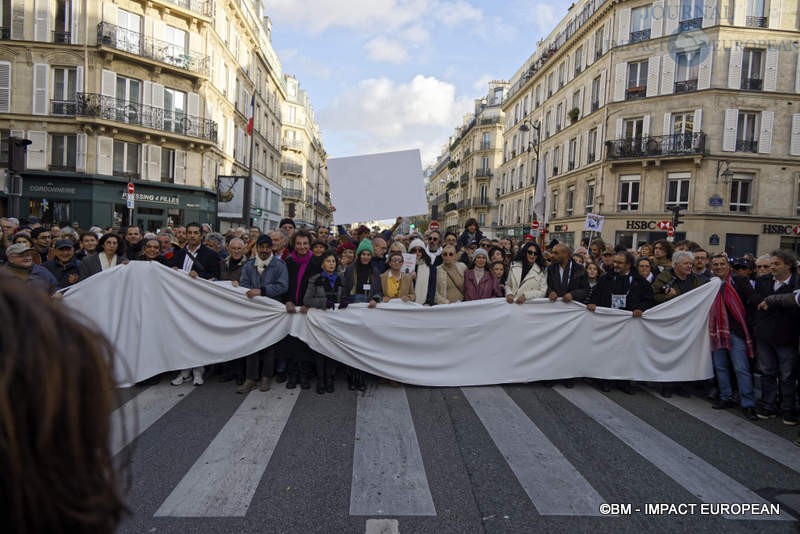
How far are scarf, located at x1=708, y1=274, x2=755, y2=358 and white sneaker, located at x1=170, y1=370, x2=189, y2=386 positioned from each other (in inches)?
289

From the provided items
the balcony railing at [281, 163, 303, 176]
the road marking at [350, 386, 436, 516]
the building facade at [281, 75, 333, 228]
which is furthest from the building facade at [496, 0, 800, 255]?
the balcony railing at [281, 163, 303, 176]

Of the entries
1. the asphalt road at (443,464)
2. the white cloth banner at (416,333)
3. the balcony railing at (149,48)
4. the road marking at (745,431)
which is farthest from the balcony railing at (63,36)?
the road marking at (745,431)

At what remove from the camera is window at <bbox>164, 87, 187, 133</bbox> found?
27625 millimetres

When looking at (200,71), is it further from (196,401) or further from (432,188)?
(432,188)

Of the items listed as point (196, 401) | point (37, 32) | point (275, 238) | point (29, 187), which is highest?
point (37, 32)

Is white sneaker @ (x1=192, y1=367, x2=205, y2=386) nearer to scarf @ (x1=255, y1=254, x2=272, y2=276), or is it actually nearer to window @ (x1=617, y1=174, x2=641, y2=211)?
scarf @ (x1=255, y1=254, x2=272, y2=276)

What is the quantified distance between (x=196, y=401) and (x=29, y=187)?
26.0 m

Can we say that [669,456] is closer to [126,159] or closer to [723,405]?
[723,405]

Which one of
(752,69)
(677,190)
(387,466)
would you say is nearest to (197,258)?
(387,466)

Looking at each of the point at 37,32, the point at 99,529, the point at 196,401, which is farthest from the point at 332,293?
the point at 37,32

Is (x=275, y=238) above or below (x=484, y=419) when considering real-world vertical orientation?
above

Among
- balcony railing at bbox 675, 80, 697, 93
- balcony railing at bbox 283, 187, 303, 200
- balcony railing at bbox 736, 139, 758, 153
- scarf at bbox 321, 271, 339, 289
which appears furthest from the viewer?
balcony railing at bbox 283, 187, 303, 200

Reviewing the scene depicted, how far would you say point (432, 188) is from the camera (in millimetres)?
121188

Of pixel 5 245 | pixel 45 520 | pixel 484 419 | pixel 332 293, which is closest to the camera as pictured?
pixel 45 520
